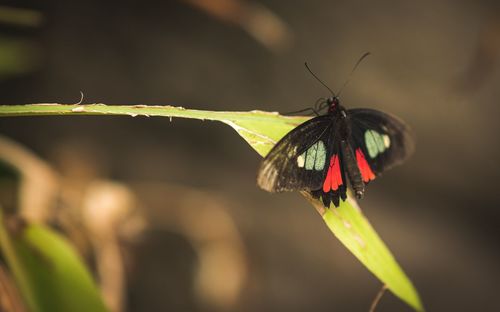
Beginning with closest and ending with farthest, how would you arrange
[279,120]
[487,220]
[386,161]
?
1. [279,120]
2. [386,161]
3. [487,220]

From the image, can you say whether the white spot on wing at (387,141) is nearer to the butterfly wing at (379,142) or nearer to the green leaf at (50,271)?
the butterfly wing at (379,142)

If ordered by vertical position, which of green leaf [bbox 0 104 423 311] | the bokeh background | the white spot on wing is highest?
A: the bokeh background

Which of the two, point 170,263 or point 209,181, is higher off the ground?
point 209,181

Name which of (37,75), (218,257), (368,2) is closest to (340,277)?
(218,257)

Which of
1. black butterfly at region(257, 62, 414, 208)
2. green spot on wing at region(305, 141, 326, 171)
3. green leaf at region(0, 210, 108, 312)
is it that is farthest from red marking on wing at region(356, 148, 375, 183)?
green leaf at region(0, 210, 108, 312)

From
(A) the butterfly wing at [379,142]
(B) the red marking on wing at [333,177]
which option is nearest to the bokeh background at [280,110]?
(A) the butterfly wing at [379,142]

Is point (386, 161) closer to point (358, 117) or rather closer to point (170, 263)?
point (358, 117)

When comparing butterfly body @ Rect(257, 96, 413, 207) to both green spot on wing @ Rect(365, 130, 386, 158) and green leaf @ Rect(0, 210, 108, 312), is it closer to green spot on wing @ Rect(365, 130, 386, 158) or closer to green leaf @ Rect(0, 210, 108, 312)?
green spot on wing @ Rect(365, 130, 386, 158)
